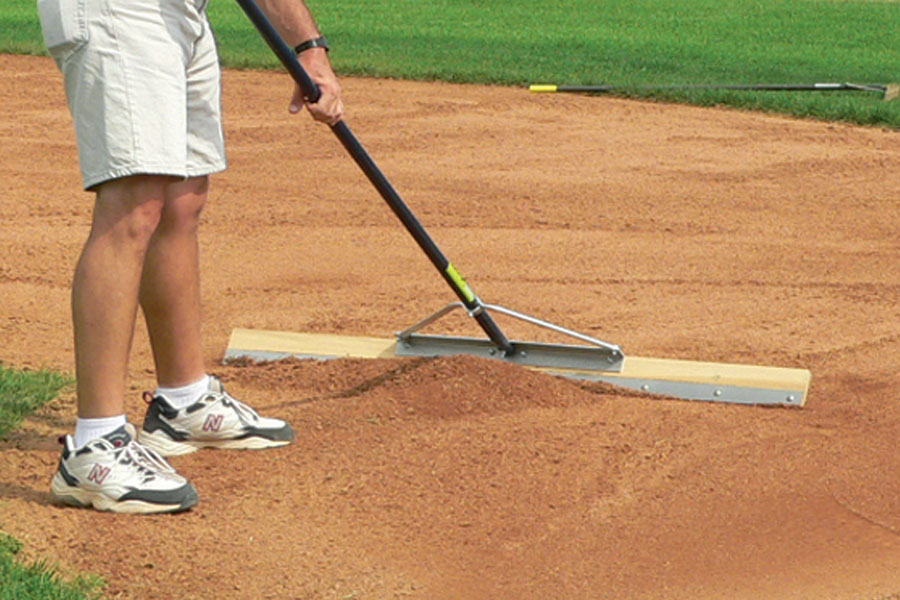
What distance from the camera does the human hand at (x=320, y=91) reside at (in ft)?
11.6

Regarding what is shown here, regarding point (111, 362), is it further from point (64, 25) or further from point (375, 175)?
point (375, 175)

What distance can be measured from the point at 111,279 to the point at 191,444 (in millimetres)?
653

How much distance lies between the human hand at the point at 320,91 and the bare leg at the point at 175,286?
1.05ft

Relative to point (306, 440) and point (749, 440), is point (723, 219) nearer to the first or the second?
point (749, 440)

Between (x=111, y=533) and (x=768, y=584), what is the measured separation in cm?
144

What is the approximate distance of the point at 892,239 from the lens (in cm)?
618

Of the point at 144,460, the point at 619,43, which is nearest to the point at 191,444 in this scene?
the point at 144,460

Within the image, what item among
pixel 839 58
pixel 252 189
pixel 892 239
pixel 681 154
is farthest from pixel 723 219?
pixel 839 58

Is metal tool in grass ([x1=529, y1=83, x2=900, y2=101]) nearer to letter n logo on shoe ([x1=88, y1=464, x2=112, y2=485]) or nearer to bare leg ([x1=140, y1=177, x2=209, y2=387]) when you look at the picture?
bare leg ([x1=140, y1=177, x2=209, y2=387])

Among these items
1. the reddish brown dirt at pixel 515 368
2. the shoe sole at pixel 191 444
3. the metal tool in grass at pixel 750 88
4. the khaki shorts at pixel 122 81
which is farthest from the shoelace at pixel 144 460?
the metal tool in grass at pixel 750 88

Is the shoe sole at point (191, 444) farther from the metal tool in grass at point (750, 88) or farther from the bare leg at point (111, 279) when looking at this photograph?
the metal tool in grass at point (750, 88)

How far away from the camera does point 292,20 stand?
3566mm

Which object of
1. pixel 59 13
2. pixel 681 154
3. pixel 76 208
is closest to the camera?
pixel 59 13

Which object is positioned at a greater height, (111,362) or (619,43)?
(111,362)
